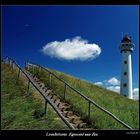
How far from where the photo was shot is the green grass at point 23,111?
1103 centimetres

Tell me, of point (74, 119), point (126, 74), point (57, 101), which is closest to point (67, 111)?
point (74, 119)

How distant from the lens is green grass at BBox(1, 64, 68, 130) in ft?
36.2

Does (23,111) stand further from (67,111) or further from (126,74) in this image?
(126,74)

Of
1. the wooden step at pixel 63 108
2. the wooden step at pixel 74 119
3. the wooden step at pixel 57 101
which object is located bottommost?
the wooden step at pixel 74 119

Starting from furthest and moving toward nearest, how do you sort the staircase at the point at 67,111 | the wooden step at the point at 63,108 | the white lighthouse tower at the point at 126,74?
1. the white lighthouse tower at the point at 126,74
2. the wooden step at the point at 63,108
3. the staircase at the point at 67,111

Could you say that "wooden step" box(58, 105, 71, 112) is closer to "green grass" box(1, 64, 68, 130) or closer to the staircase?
the staircase

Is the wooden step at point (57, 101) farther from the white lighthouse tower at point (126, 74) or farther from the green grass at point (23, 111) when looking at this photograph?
the white lighthouse tower at point (126, 74)

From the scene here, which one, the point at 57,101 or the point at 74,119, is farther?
the point at 57,101

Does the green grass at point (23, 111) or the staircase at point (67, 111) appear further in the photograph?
the staircase at point (67, 111)

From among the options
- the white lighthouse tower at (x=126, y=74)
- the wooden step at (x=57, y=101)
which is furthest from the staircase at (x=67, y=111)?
the white lighthouse tower at (x=126, y=74)

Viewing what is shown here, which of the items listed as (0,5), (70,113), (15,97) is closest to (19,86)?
(15,97)

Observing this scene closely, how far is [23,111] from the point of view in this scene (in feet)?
43.1

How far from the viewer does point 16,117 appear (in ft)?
39.9
